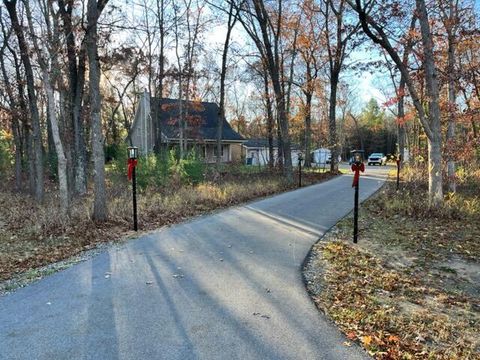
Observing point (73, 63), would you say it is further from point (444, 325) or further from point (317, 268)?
point (444, 325)

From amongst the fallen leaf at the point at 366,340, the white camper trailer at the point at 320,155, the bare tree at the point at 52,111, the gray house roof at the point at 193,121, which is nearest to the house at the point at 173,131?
the gray house roof at the point at 193,121

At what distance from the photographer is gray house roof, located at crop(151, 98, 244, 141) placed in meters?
29.9

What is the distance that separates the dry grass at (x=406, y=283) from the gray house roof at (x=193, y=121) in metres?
21.4

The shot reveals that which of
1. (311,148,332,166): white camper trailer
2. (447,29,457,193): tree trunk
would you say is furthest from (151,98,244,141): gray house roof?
(447,29,457,193): tree trunk

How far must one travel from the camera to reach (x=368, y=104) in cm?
7600

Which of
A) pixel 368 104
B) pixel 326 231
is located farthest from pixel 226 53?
pixel 368 104

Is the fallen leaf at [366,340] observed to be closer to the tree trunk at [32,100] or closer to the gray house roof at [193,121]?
the tree trunk at [32,100]

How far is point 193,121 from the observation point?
29.4 meters

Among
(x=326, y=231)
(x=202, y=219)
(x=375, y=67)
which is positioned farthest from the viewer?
(x=375, y=67)

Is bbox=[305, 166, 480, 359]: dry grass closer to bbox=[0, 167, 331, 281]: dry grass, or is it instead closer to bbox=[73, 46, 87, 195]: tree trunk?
bbox=[0, 167, 331, 281]: dry grass

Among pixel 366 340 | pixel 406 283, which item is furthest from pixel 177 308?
pixel 406 283

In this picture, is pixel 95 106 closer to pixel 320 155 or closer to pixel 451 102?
pixel 451 102

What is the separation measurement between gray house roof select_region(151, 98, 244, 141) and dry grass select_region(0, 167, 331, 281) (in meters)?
16.0

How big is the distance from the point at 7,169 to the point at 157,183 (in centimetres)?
1911
